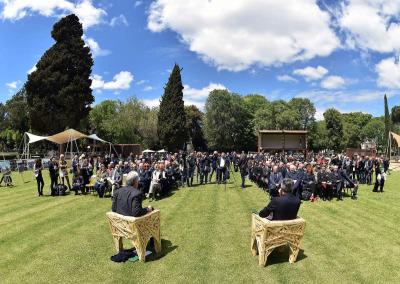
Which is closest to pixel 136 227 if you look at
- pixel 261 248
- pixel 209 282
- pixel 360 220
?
pixel 209 282

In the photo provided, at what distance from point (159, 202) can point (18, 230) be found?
5.56 m

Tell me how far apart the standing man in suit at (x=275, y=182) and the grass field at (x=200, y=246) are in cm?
62

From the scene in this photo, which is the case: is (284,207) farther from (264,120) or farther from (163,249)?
(264,120)

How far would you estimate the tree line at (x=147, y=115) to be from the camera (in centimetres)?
3969

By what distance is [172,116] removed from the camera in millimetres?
52312

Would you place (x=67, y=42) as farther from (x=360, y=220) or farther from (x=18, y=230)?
(x=360, y=220)

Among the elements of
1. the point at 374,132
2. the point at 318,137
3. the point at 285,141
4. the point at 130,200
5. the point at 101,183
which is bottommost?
the point at 101,183

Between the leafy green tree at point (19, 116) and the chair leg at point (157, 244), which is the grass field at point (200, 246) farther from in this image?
the leafy green tree at point (19, 116)

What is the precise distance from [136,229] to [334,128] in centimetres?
6804

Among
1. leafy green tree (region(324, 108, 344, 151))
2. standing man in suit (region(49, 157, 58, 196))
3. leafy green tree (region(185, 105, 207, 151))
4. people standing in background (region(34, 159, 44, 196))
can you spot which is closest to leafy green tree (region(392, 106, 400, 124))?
leafy green tree (region(324, 108, 344, 151))

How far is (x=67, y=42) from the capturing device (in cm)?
4100

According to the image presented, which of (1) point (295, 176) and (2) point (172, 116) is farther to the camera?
(2) point (172, 116)

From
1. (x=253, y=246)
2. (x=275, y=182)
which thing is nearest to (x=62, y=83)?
(x=275, y=182)

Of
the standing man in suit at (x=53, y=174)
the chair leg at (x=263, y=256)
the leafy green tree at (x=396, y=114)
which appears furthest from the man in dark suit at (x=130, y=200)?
the leafy green tree at (x=396, y=114)
